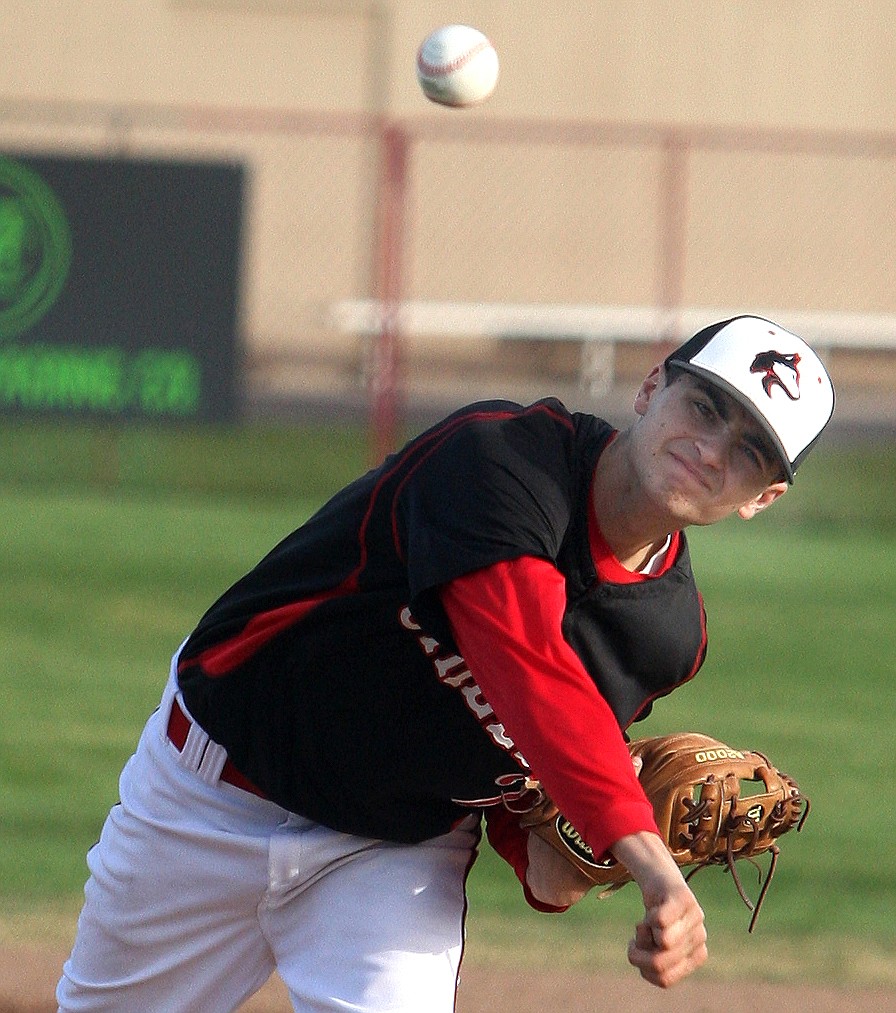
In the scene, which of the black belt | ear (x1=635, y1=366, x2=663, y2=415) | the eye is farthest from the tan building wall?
the eye

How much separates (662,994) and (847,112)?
20.1 metres

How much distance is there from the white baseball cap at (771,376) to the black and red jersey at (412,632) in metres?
0.24

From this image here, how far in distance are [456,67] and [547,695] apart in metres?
4.58

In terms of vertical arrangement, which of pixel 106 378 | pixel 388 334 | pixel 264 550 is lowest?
pixel 264 550

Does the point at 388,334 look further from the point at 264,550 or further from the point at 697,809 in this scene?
the point at 697,809

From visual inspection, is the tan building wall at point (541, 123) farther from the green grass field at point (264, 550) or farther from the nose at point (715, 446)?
the nose at point (715, 446)

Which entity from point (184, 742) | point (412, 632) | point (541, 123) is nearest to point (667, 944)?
point (412, 632)

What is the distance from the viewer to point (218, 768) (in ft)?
10.3

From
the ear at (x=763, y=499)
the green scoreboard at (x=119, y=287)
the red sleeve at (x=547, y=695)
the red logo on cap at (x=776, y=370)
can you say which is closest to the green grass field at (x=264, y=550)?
the green scoreboard at (x=119, y=287)

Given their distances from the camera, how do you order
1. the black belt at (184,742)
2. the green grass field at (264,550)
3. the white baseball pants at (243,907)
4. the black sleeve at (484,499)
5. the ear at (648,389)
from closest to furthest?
1. the black sleeve at (484,499)
2. the ear at (648,389)
3. the white baseball pants at (243,907)
4. the black belt at (184,742)
5. the green grass field at (264,550)

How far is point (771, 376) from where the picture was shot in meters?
2.72

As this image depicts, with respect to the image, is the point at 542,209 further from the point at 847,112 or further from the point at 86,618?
the point at 86,618

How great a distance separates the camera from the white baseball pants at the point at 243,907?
3.03m

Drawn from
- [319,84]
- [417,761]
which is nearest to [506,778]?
[417,761]
